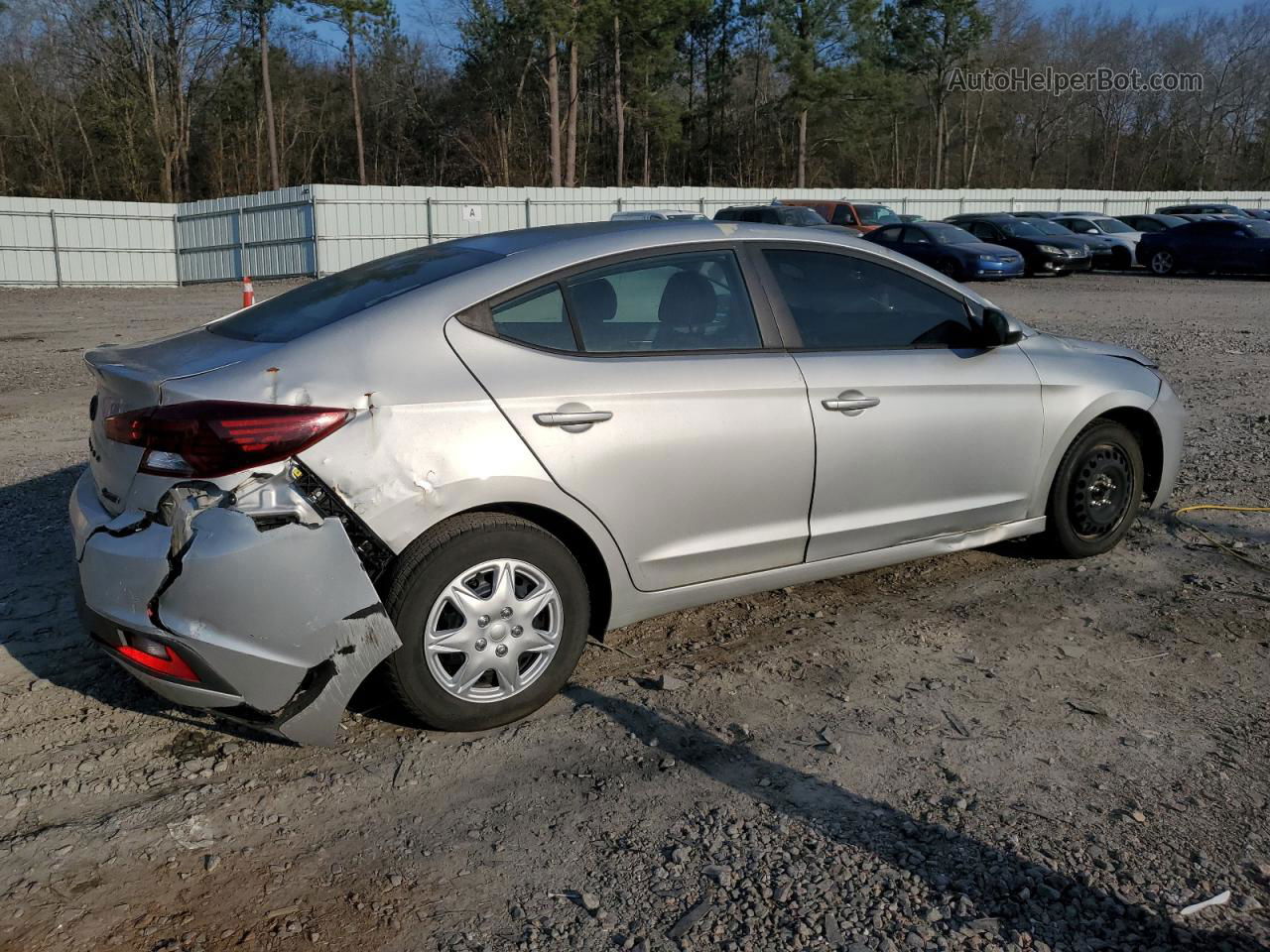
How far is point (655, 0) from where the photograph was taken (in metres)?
46.6

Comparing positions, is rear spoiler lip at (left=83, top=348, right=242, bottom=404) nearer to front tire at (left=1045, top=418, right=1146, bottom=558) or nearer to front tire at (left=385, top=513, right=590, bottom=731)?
front tire at (left=385, top=513, right=590, bottom=731)

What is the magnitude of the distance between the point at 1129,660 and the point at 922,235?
22228 millimetres

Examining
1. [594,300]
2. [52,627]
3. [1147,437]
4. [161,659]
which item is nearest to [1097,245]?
[1147,437]

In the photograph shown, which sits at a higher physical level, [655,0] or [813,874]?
[655,0]

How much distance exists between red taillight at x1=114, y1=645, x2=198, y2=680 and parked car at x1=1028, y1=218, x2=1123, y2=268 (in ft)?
91.1

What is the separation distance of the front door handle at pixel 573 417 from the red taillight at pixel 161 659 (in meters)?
1.29

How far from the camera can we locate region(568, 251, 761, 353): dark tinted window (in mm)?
3895

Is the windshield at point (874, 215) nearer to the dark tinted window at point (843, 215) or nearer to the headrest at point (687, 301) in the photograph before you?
the dark tinted window at point (843, 215)

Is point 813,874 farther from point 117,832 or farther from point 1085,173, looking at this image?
point 1085,173

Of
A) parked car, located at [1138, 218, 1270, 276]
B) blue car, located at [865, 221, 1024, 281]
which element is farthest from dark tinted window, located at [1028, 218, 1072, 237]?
blue car, located at [865, 221, 1024, 281]

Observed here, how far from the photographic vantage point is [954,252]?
2445cm

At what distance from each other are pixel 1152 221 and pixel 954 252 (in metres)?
11.7

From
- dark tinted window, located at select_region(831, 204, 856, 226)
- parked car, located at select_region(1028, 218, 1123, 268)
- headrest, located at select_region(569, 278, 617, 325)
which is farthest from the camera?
dark tinted window, located at select_region(831, 204, 856, 226)

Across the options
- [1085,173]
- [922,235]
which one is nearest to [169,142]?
[922,235]
